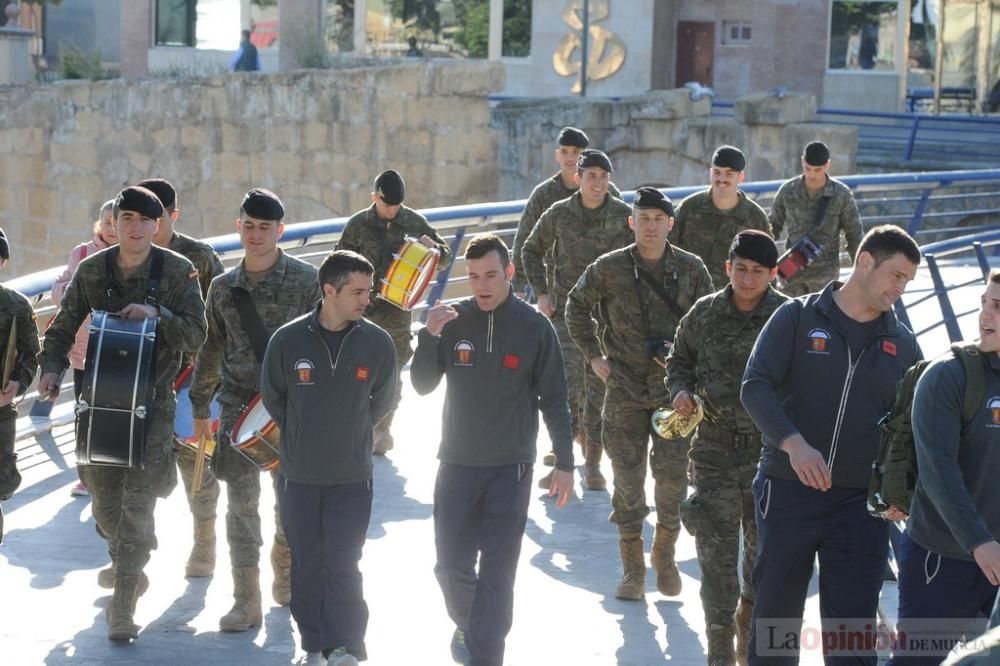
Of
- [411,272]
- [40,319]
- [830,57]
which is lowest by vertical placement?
[40,319]

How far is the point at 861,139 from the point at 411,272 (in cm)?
1629

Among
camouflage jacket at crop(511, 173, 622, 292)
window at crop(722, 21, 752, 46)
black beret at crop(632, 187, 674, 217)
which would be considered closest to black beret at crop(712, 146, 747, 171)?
camouflage jacket at crop(511, 173, 622, 292)

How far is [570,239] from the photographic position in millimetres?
9680

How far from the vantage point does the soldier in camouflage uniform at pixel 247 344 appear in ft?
23.0

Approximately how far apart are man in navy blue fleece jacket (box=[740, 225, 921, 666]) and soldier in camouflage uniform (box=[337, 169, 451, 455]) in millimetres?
4137

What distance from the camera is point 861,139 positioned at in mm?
24266

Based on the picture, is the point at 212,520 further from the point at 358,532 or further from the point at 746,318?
the point at 746,318

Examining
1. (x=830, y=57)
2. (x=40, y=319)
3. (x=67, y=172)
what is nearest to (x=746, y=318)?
(x=40, y=319)

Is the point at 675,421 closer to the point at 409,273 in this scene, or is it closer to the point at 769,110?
the point at 409,273

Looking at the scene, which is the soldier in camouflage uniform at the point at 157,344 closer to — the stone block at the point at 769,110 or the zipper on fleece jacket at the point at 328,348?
the zipper on fleece jacket at the point at 328,348

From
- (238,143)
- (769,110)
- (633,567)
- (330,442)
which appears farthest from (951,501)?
(238,143)

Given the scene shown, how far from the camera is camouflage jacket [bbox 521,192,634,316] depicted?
9.62 meters

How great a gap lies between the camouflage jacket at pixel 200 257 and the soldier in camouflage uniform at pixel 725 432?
226 cm

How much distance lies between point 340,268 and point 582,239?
3416mm
